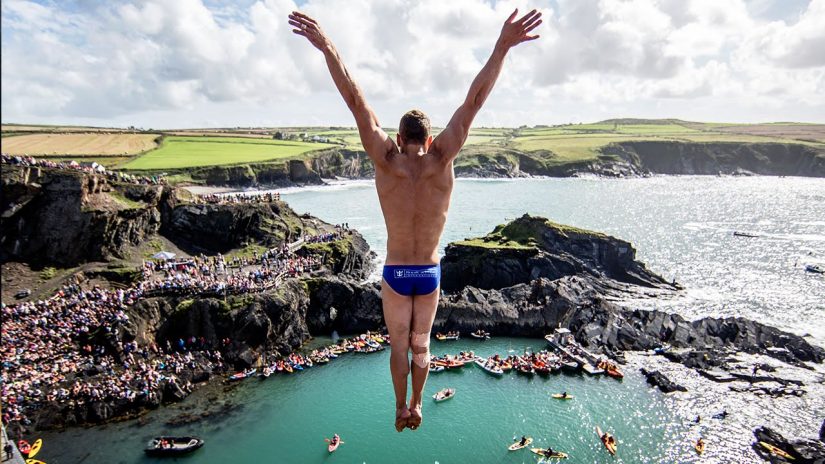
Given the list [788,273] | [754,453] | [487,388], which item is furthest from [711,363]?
[788,273]

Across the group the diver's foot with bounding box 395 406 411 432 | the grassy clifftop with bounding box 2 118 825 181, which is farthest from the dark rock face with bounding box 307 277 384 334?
the grassy clifftop with bounding box 2 118 825 181

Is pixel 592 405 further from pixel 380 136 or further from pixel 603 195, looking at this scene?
pixel 603 195

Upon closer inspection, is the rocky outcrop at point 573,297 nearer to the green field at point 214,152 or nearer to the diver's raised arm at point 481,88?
the diver's raised arm at point 481,88

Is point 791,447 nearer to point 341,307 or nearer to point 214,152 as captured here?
point 341,307

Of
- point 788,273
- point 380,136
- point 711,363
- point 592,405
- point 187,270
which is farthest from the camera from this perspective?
point 788,273

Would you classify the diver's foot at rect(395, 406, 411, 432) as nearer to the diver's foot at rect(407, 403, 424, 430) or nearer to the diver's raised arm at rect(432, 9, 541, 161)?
the diver's foot at rect(407, 403, 424, 430)

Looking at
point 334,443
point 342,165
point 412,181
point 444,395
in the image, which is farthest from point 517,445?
point 342,165

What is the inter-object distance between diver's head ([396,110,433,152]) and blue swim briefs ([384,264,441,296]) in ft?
4.07

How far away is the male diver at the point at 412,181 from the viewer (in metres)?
5.36

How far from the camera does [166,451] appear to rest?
28516mm

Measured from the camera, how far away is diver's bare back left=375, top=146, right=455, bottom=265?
5480 millimetres

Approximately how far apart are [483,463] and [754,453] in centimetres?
1486

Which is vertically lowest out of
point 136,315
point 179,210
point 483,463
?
point 483,463

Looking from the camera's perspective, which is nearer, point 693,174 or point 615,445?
point 615,445
